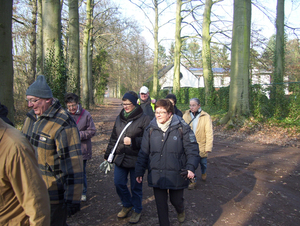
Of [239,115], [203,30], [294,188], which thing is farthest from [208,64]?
[294,188]

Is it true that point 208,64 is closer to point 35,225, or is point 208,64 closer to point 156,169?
point 156,169

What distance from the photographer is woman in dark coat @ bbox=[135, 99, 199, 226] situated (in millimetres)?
3600

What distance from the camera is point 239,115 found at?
13.5 meters

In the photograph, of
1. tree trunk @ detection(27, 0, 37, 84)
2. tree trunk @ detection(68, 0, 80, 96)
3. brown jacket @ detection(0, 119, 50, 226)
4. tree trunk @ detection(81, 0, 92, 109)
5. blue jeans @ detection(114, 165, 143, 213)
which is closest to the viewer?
brown jacket @ detection(0, 119, 50, 226)

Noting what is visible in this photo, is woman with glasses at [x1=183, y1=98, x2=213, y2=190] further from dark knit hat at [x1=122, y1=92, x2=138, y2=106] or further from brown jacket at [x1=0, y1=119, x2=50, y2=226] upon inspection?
brown jacket at [x1=0, y1=119, x2=50, y2=226]

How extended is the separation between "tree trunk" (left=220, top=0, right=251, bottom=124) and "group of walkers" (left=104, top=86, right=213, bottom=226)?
33.6 feet

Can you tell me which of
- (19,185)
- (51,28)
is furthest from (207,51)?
(19,185)

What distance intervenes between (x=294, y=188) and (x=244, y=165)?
79.2 inches

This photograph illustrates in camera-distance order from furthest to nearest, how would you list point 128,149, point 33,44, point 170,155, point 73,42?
1. point 33,44
2. point 73,42
3. point 128,149
4. point 170,155

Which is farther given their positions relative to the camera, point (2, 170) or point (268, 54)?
point (268, 54)

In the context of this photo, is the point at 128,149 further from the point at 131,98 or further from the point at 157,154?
the point at 131,98

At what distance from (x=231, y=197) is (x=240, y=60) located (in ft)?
31.5

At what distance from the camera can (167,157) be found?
3641 millimetres

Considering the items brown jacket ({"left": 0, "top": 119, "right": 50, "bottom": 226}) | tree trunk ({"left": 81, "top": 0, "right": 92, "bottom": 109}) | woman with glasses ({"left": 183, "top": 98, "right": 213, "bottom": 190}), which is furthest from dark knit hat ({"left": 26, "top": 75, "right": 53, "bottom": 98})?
tree trunk ({"left": 81, "top": 0, "right": 92, "bottom": 109})
